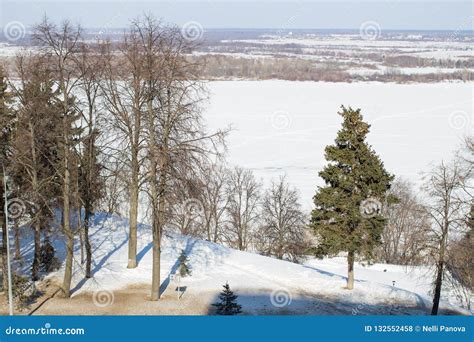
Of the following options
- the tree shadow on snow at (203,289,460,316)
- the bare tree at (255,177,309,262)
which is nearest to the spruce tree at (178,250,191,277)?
the tree shadow on snow at (203,289,460,316)

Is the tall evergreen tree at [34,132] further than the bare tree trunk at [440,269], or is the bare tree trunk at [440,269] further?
the bare tree trunk at [440,269]

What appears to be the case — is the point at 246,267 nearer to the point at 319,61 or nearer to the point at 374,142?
the point at 374,142

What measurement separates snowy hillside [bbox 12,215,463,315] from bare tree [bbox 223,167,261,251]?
44.1ft

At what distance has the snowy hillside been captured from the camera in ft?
71.4

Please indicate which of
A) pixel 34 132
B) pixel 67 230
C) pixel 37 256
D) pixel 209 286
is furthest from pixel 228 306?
pixel 34 132

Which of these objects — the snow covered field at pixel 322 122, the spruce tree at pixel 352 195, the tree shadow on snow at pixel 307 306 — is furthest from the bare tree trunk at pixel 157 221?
the snow covered field at pixel 322 122

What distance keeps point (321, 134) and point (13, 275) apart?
64.2 metres

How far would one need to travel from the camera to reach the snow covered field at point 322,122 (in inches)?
2625

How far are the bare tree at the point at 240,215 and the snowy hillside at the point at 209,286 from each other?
1344cm

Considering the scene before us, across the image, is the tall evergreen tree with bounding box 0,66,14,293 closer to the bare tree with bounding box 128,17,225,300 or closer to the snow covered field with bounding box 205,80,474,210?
the bare tree with bounding box 128,17,225,300

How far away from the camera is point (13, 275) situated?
20922mm

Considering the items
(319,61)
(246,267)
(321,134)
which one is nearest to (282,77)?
(319,61)

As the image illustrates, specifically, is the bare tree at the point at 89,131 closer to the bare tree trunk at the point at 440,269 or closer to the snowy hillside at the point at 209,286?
the snowy hillside at the point at 209,286

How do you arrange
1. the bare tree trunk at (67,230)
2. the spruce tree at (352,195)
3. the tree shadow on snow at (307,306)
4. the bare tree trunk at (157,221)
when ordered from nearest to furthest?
the bare tree trunk at (67,230) < the bare tree trunk at (157,221) < the tree shadow on snow at (307,306) < the spruce tree at (352,195)
